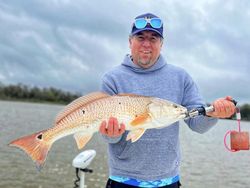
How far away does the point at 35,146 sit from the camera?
394 cm

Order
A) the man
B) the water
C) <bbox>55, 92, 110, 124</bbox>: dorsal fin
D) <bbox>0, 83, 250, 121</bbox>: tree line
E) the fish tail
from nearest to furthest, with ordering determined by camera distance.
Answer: the fish tail → <bbox>55, 92, 110, 124</bbox>: dorsal fin → the man → the water → <bbox>0, 83, 250, 121</bbox>: tree line

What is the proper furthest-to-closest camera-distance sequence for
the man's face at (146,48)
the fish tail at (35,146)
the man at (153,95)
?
the man's face at (146,48) < the man at (153,95) < the fish tail at (35,146)

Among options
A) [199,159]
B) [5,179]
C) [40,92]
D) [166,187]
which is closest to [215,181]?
[199,159]

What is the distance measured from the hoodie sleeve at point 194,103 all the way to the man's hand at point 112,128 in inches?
34.2

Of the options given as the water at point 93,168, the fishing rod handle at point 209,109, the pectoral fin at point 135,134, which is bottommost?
the water at point 93,168

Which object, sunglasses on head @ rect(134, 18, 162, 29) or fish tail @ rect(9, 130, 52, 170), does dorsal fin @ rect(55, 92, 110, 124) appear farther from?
sunglasses on head @ rect(134, 18, 162, 29)

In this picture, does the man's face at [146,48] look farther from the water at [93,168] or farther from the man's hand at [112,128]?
the water at [93,168]

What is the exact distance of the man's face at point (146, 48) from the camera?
4.39 metres

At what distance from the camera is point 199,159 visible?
27.9m

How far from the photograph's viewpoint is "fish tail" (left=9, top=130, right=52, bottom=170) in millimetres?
3900

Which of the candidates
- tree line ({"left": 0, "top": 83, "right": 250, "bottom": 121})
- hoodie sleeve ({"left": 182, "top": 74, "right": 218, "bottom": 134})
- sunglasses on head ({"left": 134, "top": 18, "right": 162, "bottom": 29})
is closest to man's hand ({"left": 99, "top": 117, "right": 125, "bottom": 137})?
hoodie sleeve ({"left": 182, "top": 74, "right": 218, "bottom": 134})

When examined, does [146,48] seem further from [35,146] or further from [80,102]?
[35,146]

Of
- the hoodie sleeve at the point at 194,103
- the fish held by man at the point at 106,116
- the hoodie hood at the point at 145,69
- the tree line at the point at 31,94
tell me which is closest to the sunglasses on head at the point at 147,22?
the hoodie hood at the point at 145,69

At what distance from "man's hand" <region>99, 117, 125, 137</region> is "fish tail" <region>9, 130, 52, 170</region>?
56 centimetres
